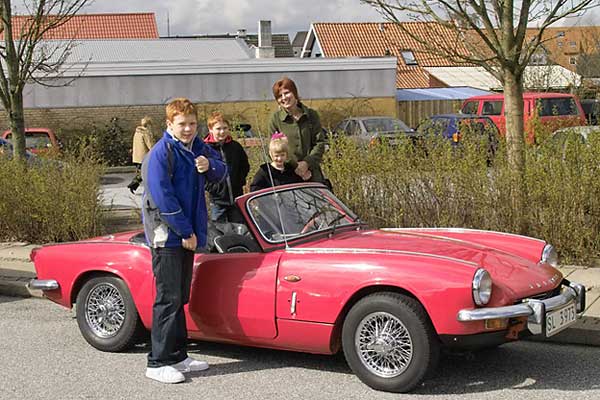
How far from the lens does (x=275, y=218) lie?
6.13 metres

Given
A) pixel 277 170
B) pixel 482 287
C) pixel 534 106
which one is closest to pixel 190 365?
pixel 277 170

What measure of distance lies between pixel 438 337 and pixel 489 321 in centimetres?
33

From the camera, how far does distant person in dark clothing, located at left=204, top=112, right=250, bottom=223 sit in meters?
7.25

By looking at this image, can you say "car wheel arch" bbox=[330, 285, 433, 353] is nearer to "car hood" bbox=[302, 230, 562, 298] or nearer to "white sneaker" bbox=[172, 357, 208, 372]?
"car hood" bbox=[302, 230, 562, 298]

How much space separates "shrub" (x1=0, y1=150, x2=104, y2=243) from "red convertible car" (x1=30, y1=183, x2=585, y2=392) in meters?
Result: 4.21

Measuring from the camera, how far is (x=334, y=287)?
5484 mm

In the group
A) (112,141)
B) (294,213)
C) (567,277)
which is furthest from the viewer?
(112,141)

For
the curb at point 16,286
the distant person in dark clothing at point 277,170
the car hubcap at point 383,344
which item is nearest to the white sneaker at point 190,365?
the car hubcap at point 383,344

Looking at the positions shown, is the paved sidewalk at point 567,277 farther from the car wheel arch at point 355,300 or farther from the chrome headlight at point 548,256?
the car wheel arch at point 355,300

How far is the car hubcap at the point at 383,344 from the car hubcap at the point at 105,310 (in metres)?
1.99

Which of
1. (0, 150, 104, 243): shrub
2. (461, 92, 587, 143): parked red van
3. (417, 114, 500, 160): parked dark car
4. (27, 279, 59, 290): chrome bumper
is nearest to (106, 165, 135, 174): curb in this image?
(461, 92, 587, 143): parked red van

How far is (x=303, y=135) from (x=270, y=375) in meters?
2.65

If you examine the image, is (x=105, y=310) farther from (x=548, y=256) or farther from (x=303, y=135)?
(x=548, y=256)

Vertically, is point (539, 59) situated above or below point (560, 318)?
above
